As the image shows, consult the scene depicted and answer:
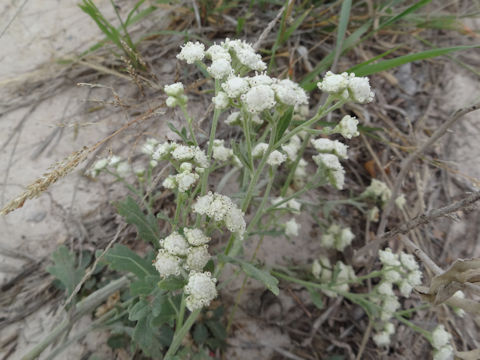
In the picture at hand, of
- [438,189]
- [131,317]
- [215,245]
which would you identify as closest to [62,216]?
[215,245]

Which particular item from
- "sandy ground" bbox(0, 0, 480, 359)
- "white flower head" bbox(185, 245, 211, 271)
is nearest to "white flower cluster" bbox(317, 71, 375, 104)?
"white flower head" bbox(185, 245, 211, 271)

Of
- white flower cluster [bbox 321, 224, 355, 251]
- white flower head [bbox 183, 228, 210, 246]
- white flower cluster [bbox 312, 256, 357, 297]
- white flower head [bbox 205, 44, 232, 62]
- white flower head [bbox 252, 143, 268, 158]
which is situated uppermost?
white flower head [bbox 205, 44, 232, 62]

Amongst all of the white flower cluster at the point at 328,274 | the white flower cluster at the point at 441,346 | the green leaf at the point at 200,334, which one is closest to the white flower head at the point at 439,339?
the white flower cluster at the point at 441,346

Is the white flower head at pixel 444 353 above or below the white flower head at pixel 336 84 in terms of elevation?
below

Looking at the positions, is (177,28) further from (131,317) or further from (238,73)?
(131,317)

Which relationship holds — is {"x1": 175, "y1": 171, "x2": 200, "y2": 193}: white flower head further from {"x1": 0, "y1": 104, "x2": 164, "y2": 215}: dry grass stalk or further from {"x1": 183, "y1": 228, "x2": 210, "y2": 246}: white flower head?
{"x1": 0, "y1": 104, "x2": 164, "y2": 215}: dry grass stalk

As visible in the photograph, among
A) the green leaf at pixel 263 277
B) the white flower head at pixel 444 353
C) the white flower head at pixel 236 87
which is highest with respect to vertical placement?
the white flower head at pixel 236 87

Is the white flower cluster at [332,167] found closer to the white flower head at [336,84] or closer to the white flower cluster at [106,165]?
the white flower head at [336,84]

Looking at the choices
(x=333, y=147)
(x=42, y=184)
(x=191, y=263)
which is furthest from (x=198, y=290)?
(x=333, y=147)
